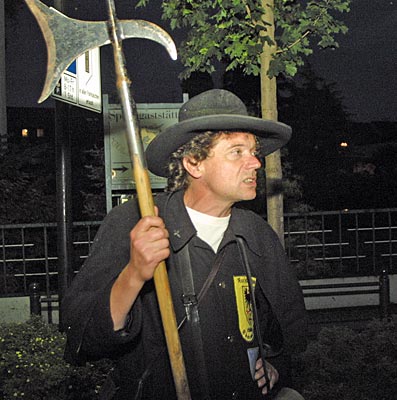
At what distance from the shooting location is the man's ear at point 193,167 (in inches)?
119

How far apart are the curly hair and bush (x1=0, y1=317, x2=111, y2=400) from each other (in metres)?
2.57

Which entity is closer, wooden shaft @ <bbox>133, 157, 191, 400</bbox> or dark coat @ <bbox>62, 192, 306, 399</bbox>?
wooden shaft @ <bbox>133, 157, 191, 400</bbox>

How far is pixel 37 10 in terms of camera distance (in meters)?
2.47

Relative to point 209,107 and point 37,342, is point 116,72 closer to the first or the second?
point 209,107

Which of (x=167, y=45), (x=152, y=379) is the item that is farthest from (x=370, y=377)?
(x=167, y=45)

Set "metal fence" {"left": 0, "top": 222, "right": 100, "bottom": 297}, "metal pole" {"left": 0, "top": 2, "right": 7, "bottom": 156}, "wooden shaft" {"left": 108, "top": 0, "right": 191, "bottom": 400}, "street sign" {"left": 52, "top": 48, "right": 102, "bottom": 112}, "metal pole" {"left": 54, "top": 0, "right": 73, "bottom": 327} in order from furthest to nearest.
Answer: "metal pole" {"left": 0, "top": 2, "right": 7, "bottom": 156} < "metal fence" {"left": 0, "top": 222, "right": 100, "bottom": 297} < "metal pole" {"left": 54, "top": 0, "right": 73, "bottom": 327} < "street sign" {"left": 52, "top": 48, "right": 102, "bottom": 112} < "wooden shaft" {"left": 108, "top": 0, "right": 191, "bottom": 400}

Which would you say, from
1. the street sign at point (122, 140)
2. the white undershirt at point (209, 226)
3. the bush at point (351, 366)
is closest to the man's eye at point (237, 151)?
the white undershirt at point (209, 226)

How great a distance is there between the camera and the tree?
635 cm

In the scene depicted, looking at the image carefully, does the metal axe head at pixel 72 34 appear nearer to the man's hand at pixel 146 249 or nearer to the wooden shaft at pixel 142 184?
the wooden shaft at pixel 142 184

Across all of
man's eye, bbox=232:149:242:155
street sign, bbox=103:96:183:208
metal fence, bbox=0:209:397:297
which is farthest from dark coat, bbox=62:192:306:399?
metal fence, bbox=0:209:397:297

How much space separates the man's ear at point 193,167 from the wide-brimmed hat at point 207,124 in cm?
9

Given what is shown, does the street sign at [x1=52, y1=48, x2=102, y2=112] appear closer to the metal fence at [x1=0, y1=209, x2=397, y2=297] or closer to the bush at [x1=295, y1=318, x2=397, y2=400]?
the bush at [x1=295, y1=318, x2=397, y2=400]

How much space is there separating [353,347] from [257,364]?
334 centimetres

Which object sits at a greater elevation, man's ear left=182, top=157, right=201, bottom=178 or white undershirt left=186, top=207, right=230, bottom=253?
man's ear left=182, top=157, right=201, bottom=178
